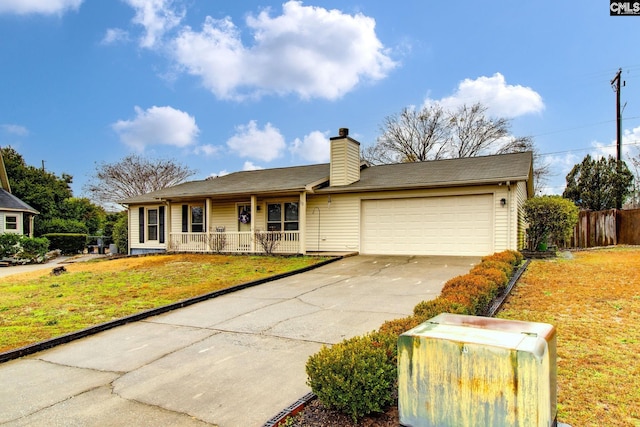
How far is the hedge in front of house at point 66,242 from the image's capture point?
79.9ft

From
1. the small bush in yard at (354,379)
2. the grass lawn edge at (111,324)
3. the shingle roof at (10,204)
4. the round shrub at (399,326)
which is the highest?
the shingle roof at (10,204)

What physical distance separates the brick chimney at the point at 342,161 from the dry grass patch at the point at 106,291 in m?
3.37

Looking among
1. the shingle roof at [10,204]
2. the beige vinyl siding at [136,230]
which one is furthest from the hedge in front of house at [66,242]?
the beige vinyl siding at [136,230]

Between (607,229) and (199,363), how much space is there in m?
19.9

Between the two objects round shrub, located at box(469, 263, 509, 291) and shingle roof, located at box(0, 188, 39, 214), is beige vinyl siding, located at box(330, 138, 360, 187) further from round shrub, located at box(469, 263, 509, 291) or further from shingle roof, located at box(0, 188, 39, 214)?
shingle roof, located at box(0, 188, 39, 214)

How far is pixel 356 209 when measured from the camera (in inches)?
551

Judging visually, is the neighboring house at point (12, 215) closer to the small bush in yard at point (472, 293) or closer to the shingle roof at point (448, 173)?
the shingle roof at point (448, 173)

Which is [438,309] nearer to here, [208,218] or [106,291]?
[106,291]

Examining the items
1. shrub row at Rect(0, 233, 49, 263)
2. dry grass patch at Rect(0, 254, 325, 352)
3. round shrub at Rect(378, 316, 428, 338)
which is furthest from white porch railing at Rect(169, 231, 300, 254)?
round shrub at Rect(378, 316, 428, 338)

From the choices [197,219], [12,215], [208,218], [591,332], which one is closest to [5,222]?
[12,215]

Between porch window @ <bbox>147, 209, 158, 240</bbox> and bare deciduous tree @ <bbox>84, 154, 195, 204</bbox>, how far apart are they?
14096mm

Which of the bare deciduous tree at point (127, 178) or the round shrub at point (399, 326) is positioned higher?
the bare deciduous tree at point (127, 178)

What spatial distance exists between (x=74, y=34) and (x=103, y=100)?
6687 mm

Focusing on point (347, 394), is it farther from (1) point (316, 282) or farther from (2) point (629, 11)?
(2) point (629, 11)
